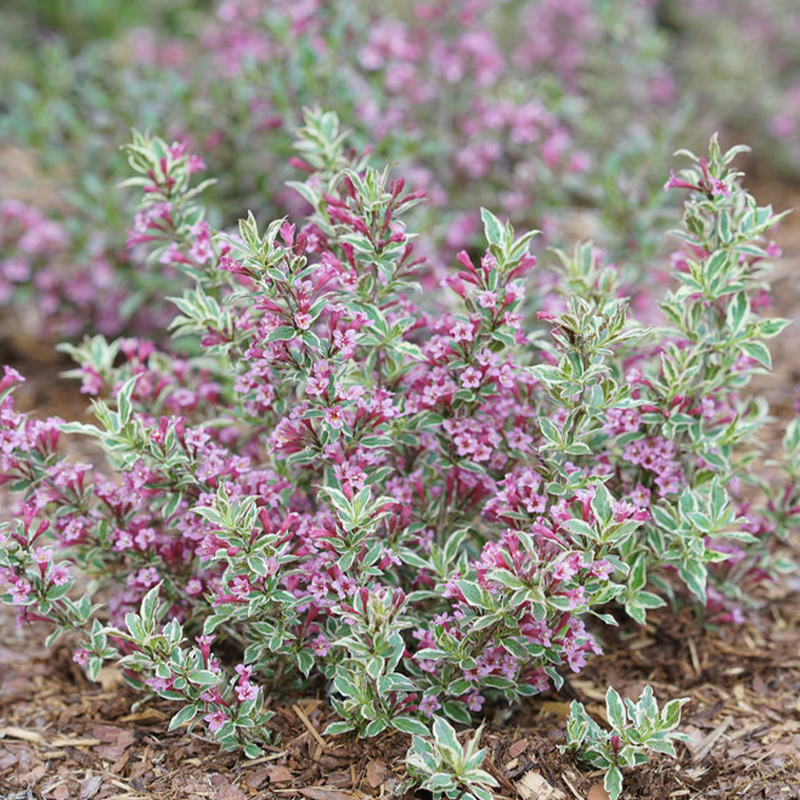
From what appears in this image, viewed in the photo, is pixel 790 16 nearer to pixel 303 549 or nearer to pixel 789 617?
pixel 789 617

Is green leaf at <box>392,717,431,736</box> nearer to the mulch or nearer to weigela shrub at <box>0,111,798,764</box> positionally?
weigela shrub at <box>0,111,798,764</box>

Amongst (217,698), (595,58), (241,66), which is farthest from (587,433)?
Answer: (595,58)

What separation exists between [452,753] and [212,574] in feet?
3.08

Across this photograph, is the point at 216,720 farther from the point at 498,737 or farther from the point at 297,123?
the point at 297,123

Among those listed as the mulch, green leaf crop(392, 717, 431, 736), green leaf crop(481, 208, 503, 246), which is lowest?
the mulch

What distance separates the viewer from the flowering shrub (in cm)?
235

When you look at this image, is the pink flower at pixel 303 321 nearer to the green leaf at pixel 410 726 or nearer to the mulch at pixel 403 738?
the green leaf at pixel 410 726

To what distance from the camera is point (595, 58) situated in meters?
5.54

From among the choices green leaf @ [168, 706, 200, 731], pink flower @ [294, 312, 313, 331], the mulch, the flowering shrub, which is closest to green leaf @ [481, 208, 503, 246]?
pink flower @ [294, 312, 313, 331]

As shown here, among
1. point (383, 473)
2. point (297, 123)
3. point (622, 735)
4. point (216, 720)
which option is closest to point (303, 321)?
point (383, 473)

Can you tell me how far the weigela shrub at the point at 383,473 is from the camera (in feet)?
7.69

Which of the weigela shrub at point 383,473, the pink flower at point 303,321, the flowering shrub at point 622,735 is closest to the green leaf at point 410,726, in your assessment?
the weigela shrub at point 383,473

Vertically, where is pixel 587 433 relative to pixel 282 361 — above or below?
below

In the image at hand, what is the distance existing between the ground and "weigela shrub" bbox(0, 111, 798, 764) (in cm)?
11
